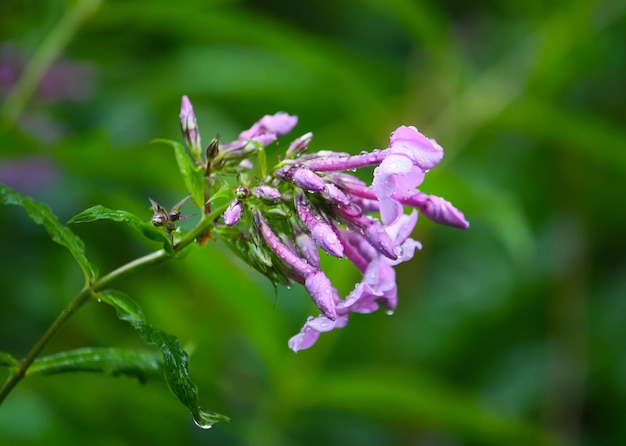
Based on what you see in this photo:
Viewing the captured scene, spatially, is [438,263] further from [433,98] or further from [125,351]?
[125,351]

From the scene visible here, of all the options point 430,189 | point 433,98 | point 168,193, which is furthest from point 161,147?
point 433,98

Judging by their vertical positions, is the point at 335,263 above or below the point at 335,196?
above

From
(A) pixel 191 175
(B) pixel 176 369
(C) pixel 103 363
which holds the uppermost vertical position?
(A) pixel 191 175

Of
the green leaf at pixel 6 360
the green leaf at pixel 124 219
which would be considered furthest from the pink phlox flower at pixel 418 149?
the green leaf at pixel 6 360

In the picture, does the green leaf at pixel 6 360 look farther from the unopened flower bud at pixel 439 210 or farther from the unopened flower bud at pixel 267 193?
the unopened flower bud at pixel 439 210

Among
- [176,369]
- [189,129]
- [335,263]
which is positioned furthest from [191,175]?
[335,263]

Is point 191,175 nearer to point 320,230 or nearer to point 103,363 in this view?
point 320,230
